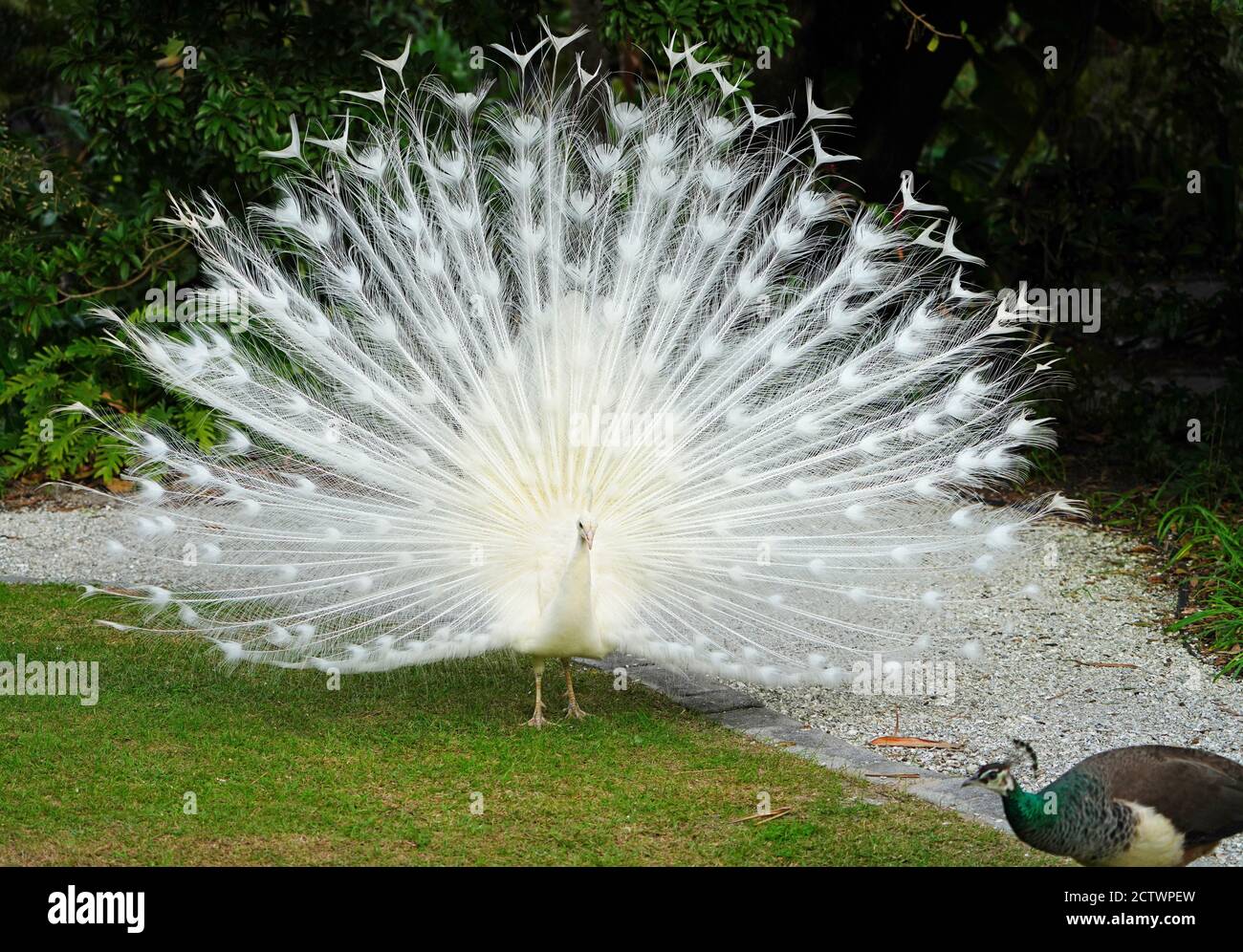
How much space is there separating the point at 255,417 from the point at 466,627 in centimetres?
124

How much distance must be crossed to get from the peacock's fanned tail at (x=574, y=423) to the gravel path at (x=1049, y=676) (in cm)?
50

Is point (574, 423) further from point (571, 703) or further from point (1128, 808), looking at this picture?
point (1128, 808)

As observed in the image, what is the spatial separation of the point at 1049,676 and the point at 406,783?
3299mm

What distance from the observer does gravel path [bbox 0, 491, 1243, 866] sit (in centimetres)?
627

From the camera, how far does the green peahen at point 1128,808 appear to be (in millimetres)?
4270

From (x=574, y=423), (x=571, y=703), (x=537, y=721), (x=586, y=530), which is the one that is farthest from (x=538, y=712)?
(x=574, y=423)

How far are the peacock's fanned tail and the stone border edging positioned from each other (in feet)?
1.22

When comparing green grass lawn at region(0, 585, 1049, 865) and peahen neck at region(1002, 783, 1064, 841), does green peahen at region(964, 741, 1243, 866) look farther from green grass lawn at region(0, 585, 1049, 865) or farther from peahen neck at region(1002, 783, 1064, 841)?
green grass lawn at region(0, 585, 1049, 865)

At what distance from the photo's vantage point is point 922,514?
6.09 m

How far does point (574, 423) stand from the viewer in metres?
6.03

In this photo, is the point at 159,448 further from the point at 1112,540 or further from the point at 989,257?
the point at 989,257

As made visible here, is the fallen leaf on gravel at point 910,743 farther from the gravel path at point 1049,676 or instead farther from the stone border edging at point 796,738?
the stone border edging at point 796,738

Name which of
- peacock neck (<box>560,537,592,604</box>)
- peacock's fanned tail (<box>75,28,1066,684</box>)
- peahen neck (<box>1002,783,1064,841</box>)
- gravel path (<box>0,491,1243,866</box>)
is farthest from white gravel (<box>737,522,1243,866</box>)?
peacock neck (<box>560,537,592,604</box>)

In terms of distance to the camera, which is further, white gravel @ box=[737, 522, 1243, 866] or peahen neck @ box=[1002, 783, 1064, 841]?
white gravel @ box=[737, 522, 1243, 866]
